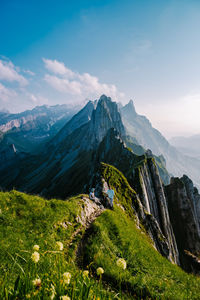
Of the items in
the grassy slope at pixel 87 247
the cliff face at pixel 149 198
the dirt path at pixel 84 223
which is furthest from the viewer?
the cliff face at pixel 149 198

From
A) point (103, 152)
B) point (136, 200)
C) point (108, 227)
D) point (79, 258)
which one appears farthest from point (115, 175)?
point (103, 152)

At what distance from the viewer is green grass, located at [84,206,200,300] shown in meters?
6.98

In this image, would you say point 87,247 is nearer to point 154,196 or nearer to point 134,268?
point 134,268

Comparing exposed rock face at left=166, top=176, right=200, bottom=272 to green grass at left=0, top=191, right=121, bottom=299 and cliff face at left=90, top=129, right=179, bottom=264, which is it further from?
green grass at left=0, top=191, right=121, bottom=299

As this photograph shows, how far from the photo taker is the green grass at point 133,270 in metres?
6.98

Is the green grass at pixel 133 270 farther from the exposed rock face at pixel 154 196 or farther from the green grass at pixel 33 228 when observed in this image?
the exposed rock face at pixel 154 196

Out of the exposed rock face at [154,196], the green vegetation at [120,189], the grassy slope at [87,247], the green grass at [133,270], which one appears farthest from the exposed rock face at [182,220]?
the grassy slope at [87,247]

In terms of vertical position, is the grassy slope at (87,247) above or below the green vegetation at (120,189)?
below

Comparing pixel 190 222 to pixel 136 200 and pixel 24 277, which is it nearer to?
pixel 136 200

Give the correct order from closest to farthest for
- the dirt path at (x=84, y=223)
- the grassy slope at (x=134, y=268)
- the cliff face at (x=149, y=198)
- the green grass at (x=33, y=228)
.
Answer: the green grass at (x=33, y=228)
the grassy slope at (x=134, y=268)
the dirt path at (x=84, y=223)
the cliff face at (x=149, y=198)

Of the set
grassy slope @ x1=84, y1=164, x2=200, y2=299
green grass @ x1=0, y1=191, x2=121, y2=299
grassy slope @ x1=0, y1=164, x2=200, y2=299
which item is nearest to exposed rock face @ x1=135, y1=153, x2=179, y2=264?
grassy slope @ x1=84, y1=164, x2=200, y2=299

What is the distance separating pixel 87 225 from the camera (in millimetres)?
13008

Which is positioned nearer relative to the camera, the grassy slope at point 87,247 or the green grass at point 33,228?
the green grass at point 33,228

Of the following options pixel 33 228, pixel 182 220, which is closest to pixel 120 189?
pixel 33 228
